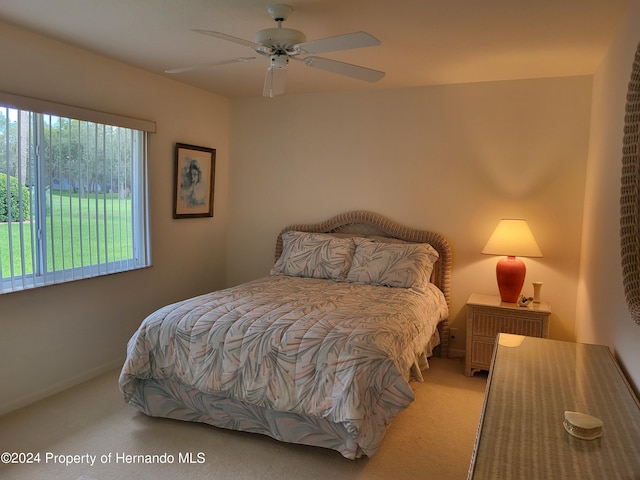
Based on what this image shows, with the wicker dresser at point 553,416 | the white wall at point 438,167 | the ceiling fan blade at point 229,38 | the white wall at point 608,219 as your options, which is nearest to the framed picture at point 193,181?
the white wall at point 438,167

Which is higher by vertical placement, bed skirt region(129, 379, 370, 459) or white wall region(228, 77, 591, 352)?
white wall region(228, 77, 591, 352)

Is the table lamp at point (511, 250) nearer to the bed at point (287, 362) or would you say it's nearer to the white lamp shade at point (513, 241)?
the white lamp shade at point (513, 241)

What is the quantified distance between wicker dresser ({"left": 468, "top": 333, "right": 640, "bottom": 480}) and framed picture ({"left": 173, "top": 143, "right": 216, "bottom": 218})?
10.5ft

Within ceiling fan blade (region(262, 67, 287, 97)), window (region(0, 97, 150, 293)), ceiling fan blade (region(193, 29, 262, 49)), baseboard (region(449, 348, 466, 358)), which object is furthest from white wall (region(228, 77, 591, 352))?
ceiling fan blade (region(193, 29, 262, 49))

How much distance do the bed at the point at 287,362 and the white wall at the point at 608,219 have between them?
1.04m

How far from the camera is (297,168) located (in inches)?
190

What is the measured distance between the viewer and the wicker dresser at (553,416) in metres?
1.24

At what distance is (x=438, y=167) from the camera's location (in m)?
4.24

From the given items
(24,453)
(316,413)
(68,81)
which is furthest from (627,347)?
(68,81)

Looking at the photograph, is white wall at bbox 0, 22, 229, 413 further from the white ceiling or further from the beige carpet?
the beige carpet

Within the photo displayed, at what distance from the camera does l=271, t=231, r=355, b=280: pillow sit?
414 centimetres

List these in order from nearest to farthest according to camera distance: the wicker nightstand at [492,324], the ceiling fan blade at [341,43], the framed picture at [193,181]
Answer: the ceiling fan blade at [341,43] < the wicker nightstand at [492,324] < the framed picture at [193,181]

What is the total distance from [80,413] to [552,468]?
9.23ft

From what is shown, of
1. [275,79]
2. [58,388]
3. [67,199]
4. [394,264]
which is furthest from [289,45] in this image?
[58,388]
